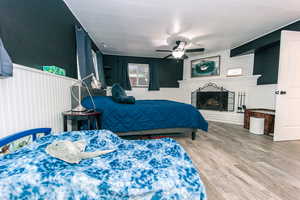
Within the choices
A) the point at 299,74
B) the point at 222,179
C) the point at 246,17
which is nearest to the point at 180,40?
the point at 246,17

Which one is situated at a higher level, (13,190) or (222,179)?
(13,190)

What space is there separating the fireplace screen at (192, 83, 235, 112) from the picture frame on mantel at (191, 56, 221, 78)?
0.47m

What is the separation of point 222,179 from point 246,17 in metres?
2.82

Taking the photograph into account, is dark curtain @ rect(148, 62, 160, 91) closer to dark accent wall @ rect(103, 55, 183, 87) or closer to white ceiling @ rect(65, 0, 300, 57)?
dark accent wall @ rect(103, 55, 183, 87)

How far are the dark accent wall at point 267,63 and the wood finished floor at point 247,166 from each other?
1658 mm

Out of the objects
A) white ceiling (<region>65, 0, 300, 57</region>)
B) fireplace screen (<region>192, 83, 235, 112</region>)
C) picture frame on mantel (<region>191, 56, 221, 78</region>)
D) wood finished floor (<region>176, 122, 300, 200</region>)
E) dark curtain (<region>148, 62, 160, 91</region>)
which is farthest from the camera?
dark curtain (<region>148, 62, 160, 91</region>)

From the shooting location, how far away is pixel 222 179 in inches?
58.1

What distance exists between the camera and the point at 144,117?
2.31 m

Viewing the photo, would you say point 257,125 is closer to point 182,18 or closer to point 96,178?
point 182,18

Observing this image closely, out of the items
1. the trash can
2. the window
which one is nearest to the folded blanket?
the trash can

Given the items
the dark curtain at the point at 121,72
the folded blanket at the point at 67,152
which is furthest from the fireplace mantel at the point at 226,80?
the folded blanket at the point at 67,152

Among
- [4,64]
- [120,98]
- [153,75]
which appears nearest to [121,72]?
[153,75]

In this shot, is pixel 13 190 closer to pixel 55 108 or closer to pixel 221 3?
pixel 55 108

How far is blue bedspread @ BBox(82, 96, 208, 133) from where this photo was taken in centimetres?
217
